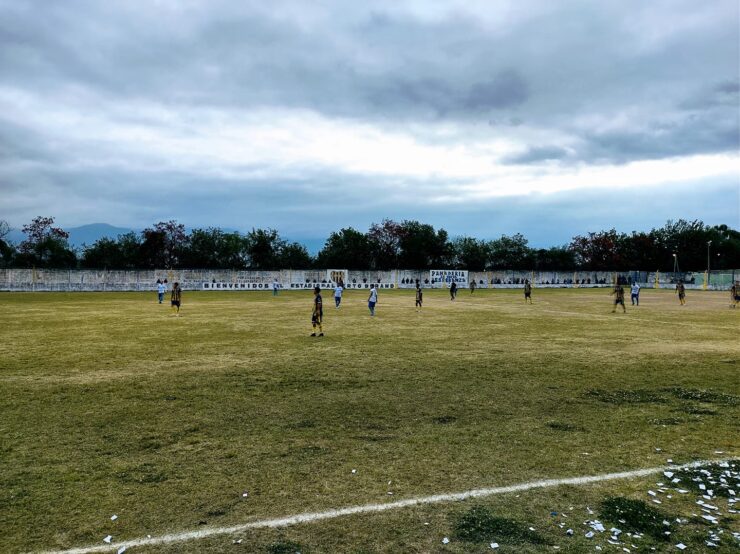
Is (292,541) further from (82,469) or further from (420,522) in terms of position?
(82,469)

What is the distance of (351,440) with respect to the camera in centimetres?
777

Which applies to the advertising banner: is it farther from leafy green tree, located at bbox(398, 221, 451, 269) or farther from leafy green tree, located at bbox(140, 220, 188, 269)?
leafy green tree, located at bbox(140, 220, 188, 269)

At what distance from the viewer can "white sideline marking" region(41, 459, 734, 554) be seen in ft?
16.0

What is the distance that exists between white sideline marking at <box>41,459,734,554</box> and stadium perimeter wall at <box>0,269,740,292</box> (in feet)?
208

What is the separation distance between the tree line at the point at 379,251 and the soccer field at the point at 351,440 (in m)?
70.2

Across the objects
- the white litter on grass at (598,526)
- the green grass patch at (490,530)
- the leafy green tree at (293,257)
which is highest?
the leafy green tree at (293,257)

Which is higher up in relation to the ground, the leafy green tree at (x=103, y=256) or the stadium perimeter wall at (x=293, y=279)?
the leafy green tree at (x=103, y=256)

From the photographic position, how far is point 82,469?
6586 mm

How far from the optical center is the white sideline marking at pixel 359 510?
16.0ft

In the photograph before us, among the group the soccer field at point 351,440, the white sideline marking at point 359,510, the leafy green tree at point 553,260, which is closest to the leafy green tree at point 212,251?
the leafy green tree at point 553,260

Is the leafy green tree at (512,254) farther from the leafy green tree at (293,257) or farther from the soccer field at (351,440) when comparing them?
the soccer field at (351,440)

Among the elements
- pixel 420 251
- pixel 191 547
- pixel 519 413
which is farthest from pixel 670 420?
pixel 420 251

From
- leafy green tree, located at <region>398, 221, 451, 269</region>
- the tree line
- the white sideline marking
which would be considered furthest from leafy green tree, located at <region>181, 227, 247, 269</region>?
the white sideline marking

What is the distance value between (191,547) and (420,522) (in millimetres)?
2227
